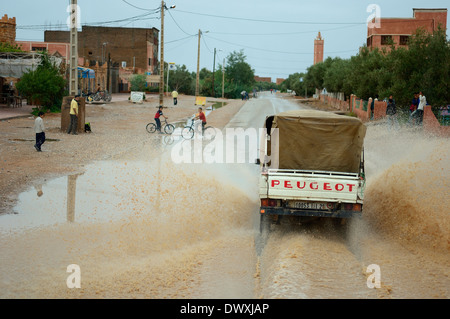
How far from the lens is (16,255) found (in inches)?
319

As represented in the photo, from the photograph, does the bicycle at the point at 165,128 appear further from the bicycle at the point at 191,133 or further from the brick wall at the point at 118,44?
the brick wall at the point at 118,44

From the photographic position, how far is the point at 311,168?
33.3 feet

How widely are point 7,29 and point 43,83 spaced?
24983 mm

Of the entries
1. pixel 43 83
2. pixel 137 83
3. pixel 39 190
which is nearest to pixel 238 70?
pixel 137 83

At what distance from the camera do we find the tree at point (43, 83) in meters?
34.6

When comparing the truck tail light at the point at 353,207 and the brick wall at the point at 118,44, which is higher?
the brick wall at the point at 118,44

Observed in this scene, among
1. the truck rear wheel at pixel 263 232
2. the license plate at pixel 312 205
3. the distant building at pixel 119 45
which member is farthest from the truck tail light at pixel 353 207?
the distant building at pixel 119 45

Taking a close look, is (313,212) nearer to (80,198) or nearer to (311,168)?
(311,168)

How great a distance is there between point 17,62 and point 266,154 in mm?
31295

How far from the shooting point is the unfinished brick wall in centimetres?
5520

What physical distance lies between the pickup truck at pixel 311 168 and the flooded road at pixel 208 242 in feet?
1.74

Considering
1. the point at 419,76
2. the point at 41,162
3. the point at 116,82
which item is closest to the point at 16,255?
the point at 41,162

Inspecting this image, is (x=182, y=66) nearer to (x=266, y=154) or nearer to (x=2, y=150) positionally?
(x=2, y=150)

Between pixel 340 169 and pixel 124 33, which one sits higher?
pixel 124 33
